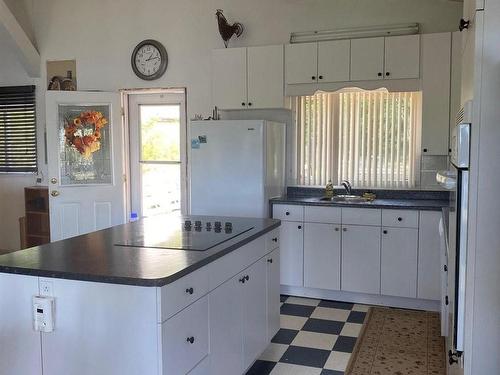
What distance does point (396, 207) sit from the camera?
4.14m

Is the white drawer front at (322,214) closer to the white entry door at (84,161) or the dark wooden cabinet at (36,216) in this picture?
the white entry door at (84,161)

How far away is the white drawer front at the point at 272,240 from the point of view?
125 inches

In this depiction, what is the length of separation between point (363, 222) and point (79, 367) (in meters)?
2.79

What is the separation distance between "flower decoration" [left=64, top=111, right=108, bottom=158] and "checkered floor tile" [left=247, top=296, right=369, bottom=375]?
2.59m

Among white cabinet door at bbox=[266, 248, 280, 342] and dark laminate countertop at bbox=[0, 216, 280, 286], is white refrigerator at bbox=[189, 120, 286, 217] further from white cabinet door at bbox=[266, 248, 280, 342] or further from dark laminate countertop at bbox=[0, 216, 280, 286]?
dark laminate countertop at bbox=[0, 216, 280, 286]

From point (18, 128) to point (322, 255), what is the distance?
383 cm

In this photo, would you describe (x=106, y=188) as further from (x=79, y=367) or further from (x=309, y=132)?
(x=79, y=367)

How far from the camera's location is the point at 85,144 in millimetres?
5406

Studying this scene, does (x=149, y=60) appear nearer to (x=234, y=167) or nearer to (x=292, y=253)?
(x=234, y=167)

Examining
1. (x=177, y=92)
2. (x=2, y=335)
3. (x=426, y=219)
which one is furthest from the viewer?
(x=177, y=92)

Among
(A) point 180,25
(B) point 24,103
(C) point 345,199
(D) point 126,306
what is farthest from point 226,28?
(D) point 126,306

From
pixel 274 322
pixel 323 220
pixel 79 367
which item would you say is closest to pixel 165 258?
pixel 79 367

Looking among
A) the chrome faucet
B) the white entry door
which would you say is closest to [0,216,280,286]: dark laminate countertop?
the chrome faucet

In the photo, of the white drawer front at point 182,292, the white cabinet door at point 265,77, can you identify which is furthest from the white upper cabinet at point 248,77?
the white drawer front at point 182,292
